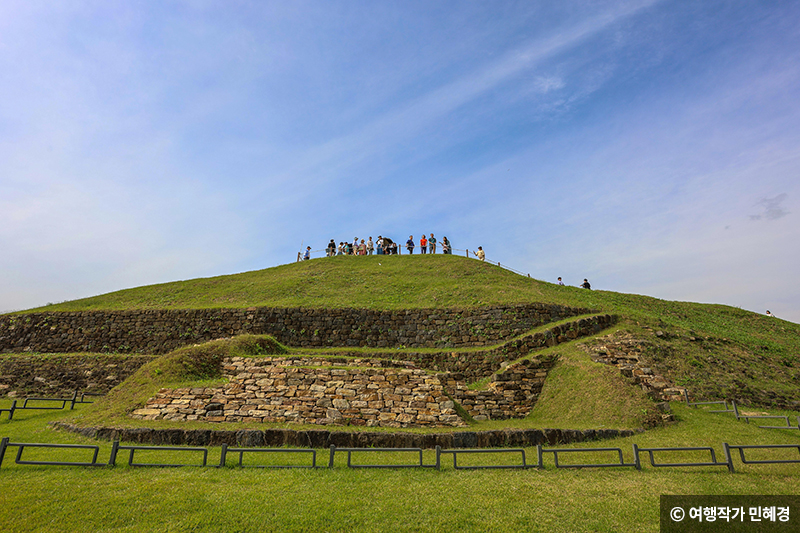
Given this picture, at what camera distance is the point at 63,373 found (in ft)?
73.5

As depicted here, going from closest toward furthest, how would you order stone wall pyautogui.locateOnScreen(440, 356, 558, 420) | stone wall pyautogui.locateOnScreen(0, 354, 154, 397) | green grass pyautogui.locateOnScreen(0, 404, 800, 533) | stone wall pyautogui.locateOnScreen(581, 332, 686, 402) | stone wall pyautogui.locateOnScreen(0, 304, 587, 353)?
green grass pyautogui.locateOnScreen(0, 404, 800, 533), stone wall pyautogui.locateOnScreen(581, 332, 686, 402), stone wall pyautogui.locateOnScreen(440, 356, 558, 420), stone wall pyautogui.locateOnScreen(0, 354, 154, 397), stone wall pyautogui.locateOnScreen(0, 304, 587, 353)

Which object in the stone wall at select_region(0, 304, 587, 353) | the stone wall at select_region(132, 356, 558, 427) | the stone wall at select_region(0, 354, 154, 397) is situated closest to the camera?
the stone wall at select_region(132, 356, 558, 427)

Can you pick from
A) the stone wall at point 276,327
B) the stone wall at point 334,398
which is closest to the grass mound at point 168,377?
the stone wall at point 334,398

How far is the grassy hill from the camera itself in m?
17.7

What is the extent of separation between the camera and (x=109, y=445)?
10742mm

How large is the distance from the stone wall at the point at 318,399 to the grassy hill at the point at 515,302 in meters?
10.4

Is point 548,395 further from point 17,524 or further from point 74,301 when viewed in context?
point 74,301

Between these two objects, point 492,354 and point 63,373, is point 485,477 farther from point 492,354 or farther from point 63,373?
point 63,373

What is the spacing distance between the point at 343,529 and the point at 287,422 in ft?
23.8

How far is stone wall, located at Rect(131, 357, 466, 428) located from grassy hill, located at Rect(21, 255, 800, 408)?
10.4m

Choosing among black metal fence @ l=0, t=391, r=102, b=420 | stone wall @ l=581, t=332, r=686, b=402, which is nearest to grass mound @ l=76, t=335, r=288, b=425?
black metal fence @ l=0, t=391, r=102, b=420

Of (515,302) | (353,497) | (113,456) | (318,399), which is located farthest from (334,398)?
(515,302)

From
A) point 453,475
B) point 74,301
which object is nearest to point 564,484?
point 453,475

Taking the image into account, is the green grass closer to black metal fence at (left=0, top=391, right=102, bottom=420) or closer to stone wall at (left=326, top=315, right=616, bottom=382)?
black metal fence at (left=0, top=391, right=102, bottom=420)
